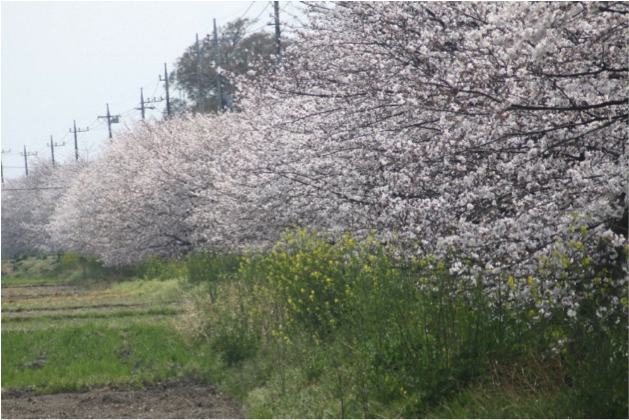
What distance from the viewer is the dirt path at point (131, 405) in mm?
9672

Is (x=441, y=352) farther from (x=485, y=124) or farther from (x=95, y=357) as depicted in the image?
(x=95, y=357)

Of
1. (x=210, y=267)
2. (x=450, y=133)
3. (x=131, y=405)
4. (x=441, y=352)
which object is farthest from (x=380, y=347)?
(x=210, y=267)

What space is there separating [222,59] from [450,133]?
4521 centimetres

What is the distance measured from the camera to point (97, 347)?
1526 centimetres

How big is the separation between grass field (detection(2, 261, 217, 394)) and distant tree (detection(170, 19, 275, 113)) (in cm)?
2476

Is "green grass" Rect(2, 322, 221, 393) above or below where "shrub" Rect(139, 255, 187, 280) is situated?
below

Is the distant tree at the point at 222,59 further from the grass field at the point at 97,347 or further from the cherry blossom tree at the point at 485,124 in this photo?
the cherry blossom tree at the point at 485,124

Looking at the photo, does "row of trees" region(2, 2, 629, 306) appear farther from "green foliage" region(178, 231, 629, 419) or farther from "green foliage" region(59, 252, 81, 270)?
"green foliage" region(59, 252, 81, 270)

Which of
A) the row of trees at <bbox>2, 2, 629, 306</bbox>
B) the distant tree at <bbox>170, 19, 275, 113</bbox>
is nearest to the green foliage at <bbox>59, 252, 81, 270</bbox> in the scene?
the distant tree at <bbox>170, 19, 275, 113</bbox>

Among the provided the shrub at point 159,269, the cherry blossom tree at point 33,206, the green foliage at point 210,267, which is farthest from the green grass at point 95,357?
the cherry blossom tree at point 33,206

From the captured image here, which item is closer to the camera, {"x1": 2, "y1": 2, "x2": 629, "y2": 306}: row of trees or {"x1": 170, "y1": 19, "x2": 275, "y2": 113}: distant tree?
{"x1": 2, "y1": 2, "x2": 629, "y2": 306}: row of trees

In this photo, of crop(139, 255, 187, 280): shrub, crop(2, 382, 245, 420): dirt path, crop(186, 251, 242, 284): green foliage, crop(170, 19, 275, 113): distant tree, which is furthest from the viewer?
crop(170, 19, 275, 113): distant tree

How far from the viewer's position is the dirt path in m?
9.67

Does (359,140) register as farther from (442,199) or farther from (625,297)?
(625,297)
